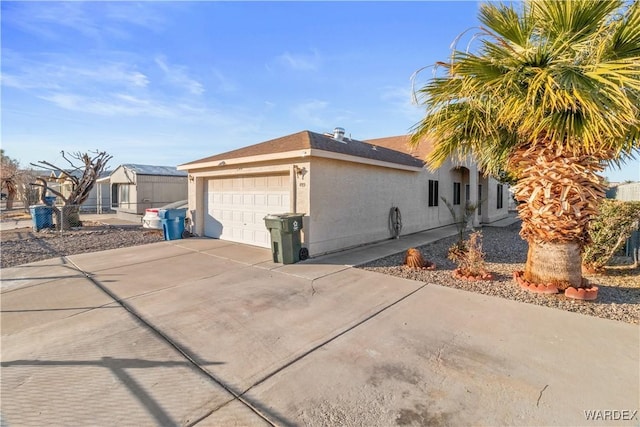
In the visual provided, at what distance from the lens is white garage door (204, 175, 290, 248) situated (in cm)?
942

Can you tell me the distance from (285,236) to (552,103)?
5834 mm

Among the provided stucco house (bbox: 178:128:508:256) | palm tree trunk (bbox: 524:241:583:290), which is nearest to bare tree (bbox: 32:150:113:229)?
stucco house (bbox: 178:128:508:256)

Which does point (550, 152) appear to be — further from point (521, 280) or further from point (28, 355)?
point (28, 355)

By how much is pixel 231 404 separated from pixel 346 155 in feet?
23.6

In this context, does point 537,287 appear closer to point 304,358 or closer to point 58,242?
point 304,358

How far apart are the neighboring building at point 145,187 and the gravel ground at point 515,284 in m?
18.1

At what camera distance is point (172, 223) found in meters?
11.5

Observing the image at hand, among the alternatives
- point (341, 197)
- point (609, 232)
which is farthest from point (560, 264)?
point (341, 197)

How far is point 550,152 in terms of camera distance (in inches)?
198

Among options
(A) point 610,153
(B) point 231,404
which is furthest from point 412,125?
(B) point 231,404

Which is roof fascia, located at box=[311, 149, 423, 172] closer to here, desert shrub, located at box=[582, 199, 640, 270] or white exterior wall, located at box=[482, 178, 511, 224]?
desert shrub, located at box=[582, 199, 640, 270]

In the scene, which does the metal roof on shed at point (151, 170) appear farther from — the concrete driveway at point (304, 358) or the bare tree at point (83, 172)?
the concrete driveway at point (304, 358)

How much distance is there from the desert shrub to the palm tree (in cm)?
204

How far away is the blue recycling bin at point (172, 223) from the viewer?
11398mm
